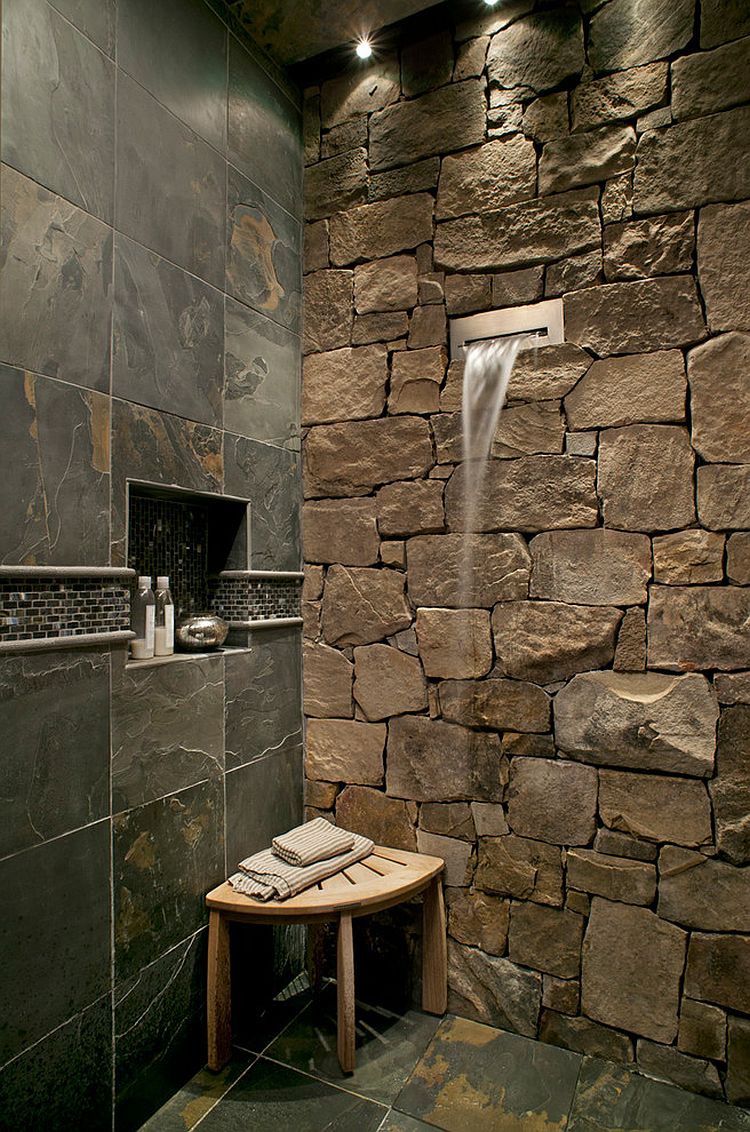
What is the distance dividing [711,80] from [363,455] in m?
1.43

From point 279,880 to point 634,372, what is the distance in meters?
1.75

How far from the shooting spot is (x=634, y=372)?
73.9 inches

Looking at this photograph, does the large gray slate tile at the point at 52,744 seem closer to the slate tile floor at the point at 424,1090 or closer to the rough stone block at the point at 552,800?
the slate tile floor at the point at 424,1090

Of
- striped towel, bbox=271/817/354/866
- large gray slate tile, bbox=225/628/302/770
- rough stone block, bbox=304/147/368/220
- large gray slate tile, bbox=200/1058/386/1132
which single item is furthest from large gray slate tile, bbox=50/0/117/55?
large gray slate tile, bbox=200/1058/386/1132

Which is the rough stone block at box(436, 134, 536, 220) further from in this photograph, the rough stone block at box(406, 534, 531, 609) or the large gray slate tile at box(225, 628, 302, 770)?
the large gray slate tile at box(225, 628, 302, 770)

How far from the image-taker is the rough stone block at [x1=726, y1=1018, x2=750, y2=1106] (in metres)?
1.70

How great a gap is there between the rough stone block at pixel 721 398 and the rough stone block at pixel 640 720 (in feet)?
2.05

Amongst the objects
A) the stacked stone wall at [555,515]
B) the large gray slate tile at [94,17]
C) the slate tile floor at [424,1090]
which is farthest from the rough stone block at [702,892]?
the large gray slate tile at [94,17]

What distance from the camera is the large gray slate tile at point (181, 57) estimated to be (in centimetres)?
170

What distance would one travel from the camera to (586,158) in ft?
6.40

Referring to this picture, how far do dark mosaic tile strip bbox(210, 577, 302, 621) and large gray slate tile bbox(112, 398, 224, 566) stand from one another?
0.34m

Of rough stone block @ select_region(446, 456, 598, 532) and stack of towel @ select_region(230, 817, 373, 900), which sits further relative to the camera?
rough stone block @ select_region(446, 456, 598, 532)

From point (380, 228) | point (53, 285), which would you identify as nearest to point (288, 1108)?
point (53, 285)

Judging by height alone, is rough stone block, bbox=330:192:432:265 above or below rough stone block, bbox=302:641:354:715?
above
